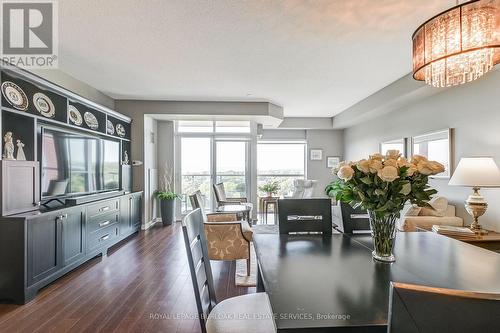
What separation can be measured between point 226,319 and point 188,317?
1115 mm

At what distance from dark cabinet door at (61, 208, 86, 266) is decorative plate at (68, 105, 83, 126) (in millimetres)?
1337

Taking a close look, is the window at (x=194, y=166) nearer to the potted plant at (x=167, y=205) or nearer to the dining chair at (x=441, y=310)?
the potted plant at (x=167, y=205)

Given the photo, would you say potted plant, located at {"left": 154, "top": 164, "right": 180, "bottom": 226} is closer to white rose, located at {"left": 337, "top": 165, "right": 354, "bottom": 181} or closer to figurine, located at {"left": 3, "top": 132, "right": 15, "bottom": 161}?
figurine, located at {"left": 3, "top": 132, "right": 15, "bottom": 161}

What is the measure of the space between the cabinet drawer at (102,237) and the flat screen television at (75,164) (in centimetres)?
60

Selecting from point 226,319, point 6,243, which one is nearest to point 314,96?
point 226,319

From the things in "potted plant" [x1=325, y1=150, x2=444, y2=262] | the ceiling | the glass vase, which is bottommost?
the glass vase

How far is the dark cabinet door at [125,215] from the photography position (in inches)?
172

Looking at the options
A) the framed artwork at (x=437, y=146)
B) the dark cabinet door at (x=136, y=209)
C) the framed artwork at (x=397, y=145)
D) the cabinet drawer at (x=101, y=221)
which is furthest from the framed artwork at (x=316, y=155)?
the cabinet drawer at (x=101, y=221)

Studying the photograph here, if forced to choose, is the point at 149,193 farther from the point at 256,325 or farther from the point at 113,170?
the point at 256,325

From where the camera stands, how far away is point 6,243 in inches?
94.2

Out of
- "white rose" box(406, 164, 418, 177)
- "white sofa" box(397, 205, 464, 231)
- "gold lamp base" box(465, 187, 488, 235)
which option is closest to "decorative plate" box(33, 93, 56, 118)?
"white rose" box(406, 164, 418, 177)
